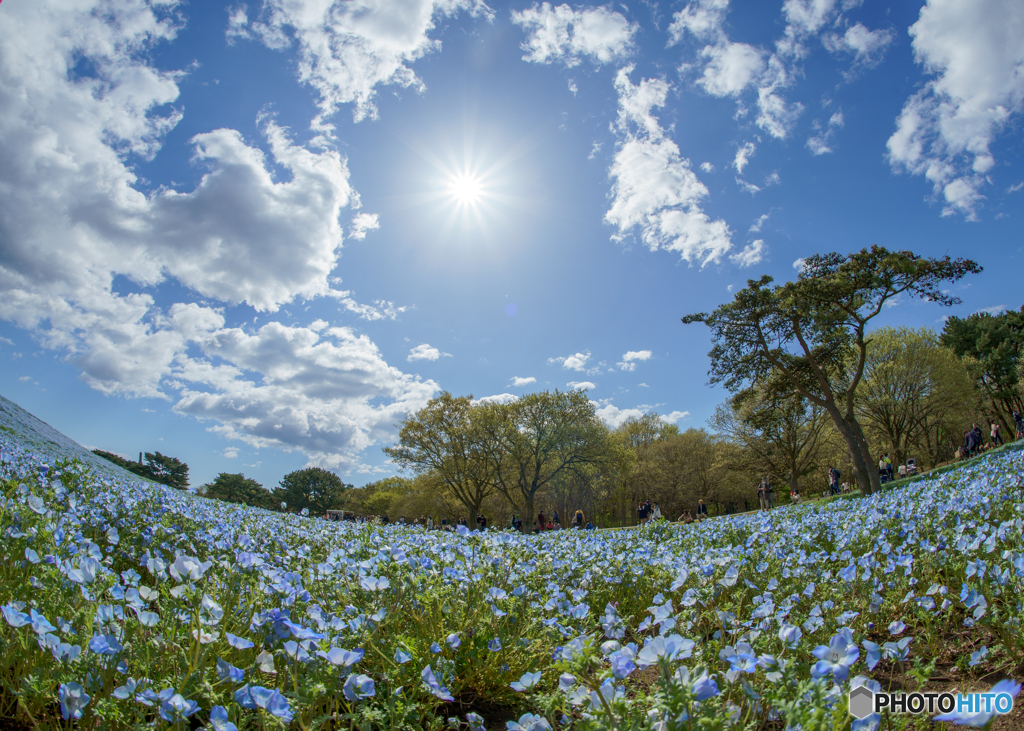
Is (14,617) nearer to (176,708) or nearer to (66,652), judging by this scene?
(66,652)

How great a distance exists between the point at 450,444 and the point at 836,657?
3585 cm

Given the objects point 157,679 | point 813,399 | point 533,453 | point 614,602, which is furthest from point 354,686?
point 533,453

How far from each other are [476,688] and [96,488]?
5953 mm

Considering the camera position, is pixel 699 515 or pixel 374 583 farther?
pixel 699 515

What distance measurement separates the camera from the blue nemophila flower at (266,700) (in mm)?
1553

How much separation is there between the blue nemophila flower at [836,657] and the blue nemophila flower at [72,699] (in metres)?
2.50

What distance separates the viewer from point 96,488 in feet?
20.0

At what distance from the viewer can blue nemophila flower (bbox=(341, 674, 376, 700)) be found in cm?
178

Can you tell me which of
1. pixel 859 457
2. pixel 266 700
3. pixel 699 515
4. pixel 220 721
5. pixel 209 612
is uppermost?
pixel 859 457

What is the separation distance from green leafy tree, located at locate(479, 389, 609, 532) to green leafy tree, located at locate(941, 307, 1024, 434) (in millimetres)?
29285

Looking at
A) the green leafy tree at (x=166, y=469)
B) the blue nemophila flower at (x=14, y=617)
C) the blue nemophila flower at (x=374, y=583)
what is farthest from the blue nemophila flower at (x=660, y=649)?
the green leafy tree at (x=166, y=469)

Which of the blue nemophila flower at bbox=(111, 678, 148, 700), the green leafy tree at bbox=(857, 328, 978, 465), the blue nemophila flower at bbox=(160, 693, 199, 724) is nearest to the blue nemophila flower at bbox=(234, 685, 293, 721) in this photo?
the blue nemophila flower at bbox=(160, 693, 199, 724)

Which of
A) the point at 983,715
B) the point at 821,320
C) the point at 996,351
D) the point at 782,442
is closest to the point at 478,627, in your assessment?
the point at 983,715

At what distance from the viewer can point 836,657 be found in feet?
5.83
